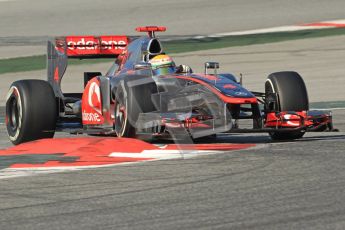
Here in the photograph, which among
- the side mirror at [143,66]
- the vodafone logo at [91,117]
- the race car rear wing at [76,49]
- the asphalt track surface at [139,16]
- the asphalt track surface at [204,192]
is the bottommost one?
the asphalt track surface at [204,192]

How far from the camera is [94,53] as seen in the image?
15.9m

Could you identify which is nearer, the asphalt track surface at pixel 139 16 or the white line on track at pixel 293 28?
the white line on track at pixel 293 28

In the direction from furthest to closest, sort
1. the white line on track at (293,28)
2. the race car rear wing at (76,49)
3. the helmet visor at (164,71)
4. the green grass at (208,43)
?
the white line on track at (293,28), the green grass at (208,43), the race car rear wing at (76,49), the helmet visor at (164,71)

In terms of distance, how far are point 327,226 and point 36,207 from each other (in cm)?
252

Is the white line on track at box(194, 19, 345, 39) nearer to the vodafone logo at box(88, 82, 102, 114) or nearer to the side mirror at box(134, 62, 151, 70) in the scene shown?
the side mirror at box(134, 62, 151, 70)

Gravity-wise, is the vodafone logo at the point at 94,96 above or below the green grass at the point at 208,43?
below

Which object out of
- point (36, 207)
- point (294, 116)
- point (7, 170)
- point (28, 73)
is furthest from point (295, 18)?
point (36, 207)

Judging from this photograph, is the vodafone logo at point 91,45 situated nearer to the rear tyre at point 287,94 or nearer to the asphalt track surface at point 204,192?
the asphalt track surface at point 204,192

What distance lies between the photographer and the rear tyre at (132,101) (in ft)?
42.7

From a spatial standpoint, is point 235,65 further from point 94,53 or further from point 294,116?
point 294,116

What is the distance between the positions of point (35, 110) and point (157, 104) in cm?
176

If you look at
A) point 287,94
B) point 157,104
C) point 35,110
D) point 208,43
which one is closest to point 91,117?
point 35,110

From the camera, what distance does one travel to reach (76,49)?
1588 centimetres

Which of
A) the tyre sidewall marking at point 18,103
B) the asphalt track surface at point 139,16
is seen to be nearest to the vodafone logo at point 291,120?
the tyre sidewall marking at point 18,103
